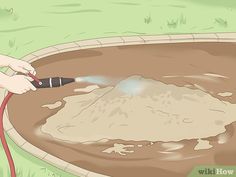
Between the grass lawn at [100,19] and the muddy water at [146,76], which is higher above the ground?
the grass lawn at [100,19]

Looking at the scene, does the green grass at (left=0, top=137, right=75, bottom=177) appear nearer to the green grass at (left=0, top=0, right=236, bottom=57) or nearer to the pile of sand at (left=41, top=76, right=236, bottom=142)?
the pile of sand at (left=41, top=76, right=236, bottom=142)

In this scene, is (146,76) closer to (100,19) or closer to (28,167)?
(100,19)

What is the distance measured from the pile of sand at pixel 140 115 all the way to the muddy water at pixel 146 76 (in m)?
0.05

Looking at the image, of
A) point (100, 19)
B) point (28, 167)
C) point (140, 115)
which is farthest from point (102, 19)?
point (28, 167)

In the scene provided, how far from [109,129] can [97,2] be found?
3.78ft

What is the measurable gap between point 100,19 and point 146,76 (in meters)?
0.58

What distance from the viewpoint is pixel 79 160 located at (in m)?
3.14

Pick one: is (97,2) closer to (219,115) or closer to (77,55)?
(77,55)

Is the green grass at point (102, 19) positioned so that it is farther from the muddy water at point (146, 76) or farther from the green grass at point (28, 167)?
the green grass at point (28, 167)

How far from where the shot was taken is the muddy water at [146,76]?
315cm

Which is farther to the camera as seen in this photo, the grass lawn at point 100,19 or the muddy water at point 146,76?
the grass lawn at point 100,19

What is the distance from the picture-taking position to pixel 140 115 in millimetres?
3393

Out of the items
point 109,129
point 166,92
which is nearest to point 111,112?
point 109,129

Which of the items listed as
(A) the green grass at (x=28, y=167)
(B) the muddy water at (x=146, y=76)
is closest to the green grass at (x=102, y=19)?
(B) the muddy water at (x=146, y=76)
